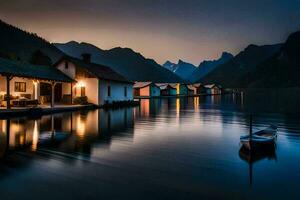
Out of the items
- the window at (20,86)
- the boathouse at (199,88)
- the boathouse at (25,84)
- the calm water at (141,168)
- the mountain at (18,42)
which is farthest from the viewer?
the mountain at (18,42)

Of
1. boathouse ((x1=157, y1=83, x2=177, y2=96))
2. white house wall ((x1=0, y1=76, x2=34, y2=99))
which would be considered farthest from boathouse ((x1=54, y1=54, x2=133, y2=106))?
boathouse ((x1=157, y1=83, x2=177, y2=96))

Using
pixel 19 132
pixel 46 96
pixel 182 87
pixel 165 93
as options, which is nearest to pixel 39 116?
pixel 19 132

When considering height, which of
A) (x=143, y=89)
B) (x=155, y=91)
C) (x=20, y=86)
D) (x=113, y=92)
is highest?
(x=143, y=89)

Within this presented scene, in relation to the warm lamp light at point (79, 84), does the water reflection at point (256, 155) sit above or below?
below

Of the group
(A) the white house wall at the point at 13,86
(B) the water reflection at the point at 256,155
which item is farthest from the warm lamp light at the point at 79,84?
(B) the water reflection at the point at 256,155

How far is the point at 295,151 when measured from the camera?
39.1 feet

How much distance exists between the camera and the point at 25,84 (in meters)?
32.6

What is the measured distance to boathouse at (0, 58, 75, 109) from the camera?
26.0 m

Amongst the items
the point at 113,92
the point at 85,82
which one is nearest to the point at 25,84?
the point at 85,82

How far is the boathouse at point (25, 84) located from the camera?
25967mm

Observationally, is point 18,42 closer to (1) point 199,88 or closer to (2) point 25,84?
(1) point 199,88

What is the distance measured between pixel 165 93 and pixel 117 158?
283ft

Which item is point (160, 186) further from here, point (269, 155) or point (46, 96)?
point (46, 96)

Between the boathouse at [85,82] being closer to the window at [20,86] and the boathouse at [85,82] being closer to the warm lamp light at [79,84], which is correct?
the warm lamp light at [79,84]
